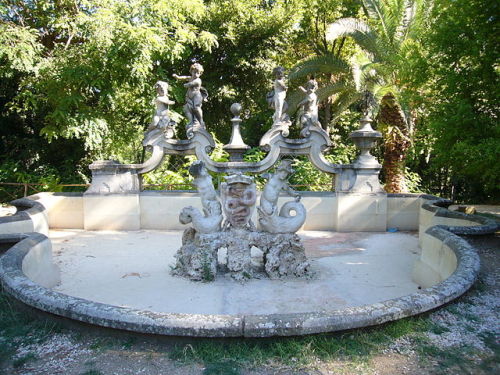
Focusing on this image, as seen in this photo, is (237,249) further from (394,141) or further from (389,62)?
(389,62)

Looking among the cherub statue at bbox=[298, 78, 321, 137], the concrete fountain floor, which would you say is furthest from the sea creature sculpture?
the cherub statue at bbox=[298, 78, 321, 137]

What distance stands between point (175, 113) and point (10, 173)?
6684mm

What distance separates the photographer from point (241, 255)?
5977 mm

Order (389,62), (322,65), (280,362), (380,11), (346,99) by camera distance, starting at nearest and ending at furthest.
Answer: (280,362) → (389,62) → (380,11) → (322,65) → (346,99)

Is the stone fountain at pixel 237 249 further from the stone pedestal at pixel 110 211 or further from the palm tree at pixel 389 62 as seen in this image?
the palm tree at pixel 389 62

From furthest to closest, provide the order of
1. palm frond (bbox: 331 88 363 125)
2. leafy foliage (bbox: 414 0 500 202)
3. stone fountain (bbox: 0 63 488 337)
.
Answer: palm frond (bbox: 331 88 363 125), leafy foliage (bbox: 414 0 500 202), stone fountain (bbox: 0 63 488 337)

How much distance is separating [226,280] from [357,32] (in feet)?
34.8

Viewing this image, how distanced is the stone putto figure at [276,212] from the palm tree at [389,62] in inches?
271

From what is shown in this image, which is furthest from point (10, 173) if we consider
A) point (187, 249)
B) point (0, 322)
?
point (0, 322)

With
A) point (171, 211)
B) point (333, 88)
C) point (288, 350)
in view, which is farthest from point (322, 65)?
point (288, 350)

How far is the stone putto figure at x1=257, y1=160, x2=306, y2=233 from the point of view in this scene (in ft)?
20.0

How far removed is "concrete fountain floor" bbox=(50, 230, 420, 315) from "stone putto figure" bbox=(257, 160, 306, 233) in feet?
2.74

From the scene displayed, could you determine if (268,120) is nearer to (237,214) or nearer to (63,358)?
(237,214)

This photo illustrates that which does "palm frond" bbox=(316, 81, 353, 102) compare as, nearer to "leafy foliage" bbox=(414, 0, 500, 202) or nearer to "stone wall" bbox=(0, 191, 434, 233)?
"stone wall" bbox=(0, 191, 434, 233)
